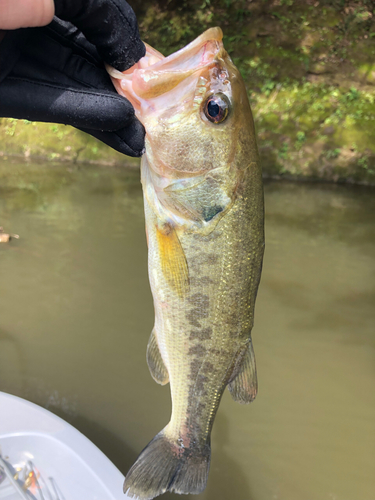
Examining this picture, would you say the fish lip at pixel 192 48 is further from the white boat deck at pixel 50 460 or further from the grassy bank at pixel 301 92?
the grassy bank at pixel 301 92

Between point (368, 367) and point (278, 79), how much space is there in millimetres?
7359

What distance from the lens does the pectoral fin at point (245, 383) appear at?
1460 mm

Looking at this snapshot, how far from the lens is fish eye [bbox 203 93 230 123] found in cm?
118

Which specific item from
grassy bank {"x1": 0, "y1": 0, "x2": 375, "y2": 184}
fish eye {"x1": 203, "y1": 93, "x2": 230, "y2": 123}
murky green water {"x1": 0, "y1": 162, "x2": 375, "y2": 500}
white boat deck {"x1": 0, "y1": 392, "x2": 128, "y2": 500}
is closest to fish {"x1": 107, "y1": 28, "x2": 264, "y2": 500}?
fish eye {"x1": 203, "y1": 93, "x2": 230, "y2": 123}

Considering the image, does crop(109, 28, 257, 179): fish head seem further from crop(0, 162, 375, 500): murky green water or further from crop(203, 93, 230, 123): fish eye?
crop(0, 162, 375, 500): murky green water

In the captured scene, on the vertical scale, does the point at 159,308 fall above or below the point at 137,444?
above

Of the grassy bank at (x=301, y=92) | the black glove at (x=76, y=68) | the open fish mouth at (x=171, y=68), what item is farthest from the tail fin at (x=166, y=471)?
the grassy bank at (x=301, y=92)

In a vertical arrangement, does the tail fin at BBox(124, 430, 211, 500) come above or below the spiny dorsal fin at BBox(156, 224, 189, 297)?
below

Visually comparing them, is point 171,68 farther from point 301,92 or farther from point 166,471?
point 301,92

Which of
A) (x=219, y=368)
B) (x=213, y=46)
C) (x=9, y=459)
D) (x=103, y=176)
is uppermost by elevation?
(x=213, y=46)

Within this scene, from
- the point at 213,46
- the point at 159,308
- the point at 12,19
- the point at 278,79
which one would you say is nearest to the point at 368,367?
the point at 159,308

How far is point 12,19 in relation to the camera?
870 millimetres

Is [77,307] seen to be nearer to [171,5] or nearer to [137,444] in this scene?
[137,444]

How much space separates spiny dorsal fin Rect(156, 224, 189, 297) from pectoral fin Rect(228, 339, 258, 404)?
415 mm
